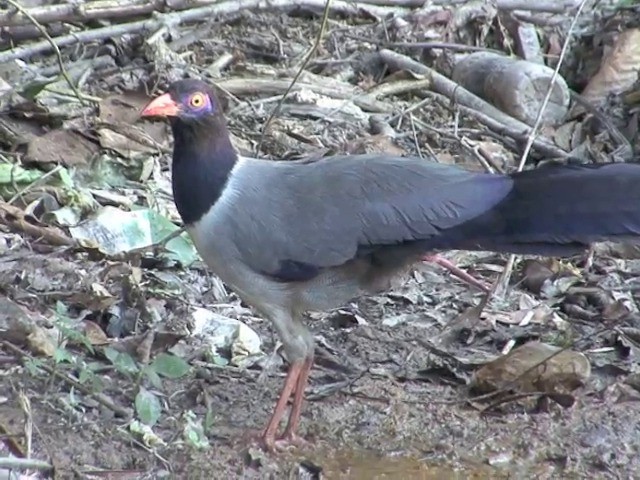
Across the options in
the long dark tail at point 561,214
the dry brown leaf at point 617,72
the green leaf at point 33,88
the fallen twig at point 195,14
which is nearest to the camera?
the long dark tail at point 561,214

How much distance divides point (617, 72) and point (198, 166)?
4403mm

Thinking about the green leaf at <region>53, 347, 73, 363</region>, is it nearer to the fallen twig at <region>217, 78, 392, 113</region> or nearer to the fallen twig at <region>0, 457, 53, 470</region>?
the fallen twig at <region>0, 457, 53, 470</region>

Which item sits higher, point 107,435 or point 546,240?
point 546,240

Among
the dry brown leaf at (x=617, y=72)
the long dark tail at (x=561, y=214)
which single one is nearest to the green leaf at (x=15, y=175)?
the long dark tail at (x=561, y=214)

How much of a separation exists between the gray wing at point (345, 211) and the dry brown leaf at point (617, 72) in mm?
3754

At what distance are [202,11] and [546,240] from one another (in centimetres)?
427

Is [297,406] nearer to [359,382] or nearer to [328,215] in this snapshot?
[359,382]

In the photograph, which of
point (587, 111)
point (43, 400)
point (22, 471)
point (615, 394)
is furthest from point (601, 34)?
point (22, 471)

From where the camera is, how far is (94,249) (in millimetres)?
6582

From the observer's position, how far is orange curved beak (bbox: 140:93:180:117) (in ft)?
17.1

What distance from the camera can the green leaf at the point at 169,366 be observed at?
532cm

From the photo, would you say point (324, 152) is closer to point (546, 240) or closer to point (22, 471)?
point (546, 240)

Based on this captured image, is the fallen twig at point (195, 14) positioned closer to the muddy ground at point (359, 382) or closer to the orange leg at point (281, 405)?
the muddy ground at point (359, 382)

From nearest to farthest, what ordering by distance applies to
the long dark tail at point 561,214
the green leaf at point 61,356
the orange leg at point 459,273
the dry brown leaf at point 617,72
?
the long dark tail at point 561,214
the green leaf at point 61,356
the orange leg at point 459,273
the dry brown leaf at point 617,72
